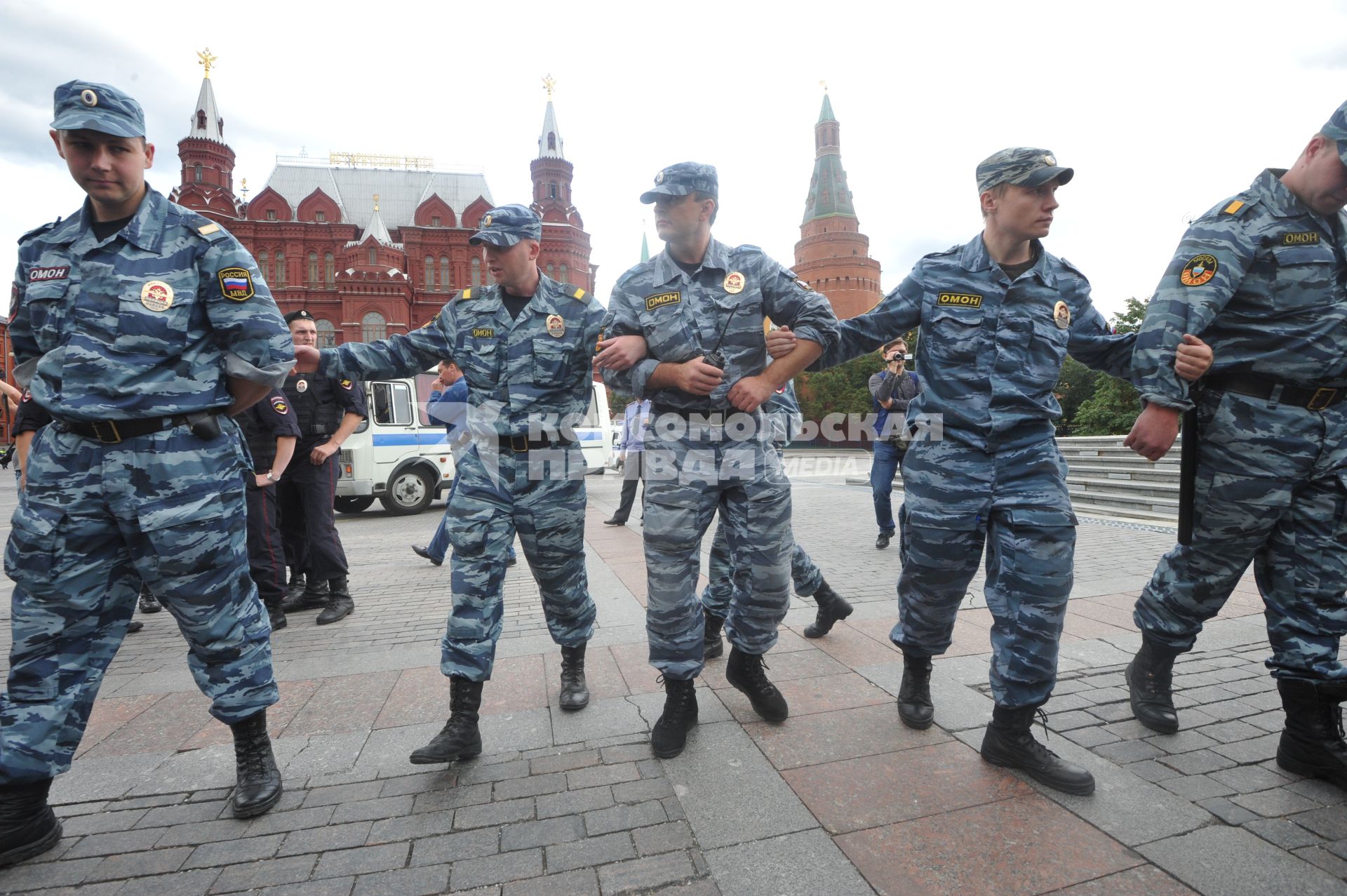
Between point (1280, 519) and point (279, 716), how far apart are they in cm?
386

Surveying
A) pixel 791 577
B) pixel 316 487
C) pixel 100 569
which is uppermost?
pixel 100 569

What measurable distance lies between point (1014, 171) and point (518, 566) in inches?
202

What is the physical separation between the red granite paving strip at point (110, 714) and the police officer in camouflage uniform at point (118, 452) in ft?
2.49

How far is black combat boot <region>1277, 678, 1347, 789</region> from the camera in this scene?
7.26ft

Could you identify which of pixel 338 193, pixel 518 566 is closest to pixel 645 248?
pixel 338 193

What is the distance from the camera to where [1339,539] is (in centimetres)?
233

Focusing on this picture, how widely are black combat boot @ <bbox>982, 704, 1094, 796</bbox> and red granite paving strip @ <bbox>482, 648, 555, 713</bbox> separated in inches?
68.5

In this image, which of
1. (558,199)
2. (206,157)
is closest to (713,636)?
(558,199)

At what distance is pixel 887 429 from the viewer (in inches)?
269

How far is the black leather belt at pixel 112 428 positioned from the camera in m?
2.08

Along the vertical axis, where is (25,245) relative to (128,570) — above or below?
above

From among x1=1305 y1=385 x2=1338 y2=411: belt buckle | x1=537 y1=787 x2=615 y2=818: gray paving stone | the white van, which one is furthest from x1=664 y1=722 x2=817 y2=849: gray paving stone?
the white van

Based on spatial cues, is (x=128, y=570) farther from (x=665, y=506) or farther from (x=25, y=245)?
(x=665, y=506)

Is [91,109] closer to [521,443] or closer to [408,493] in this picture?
[521,443]
